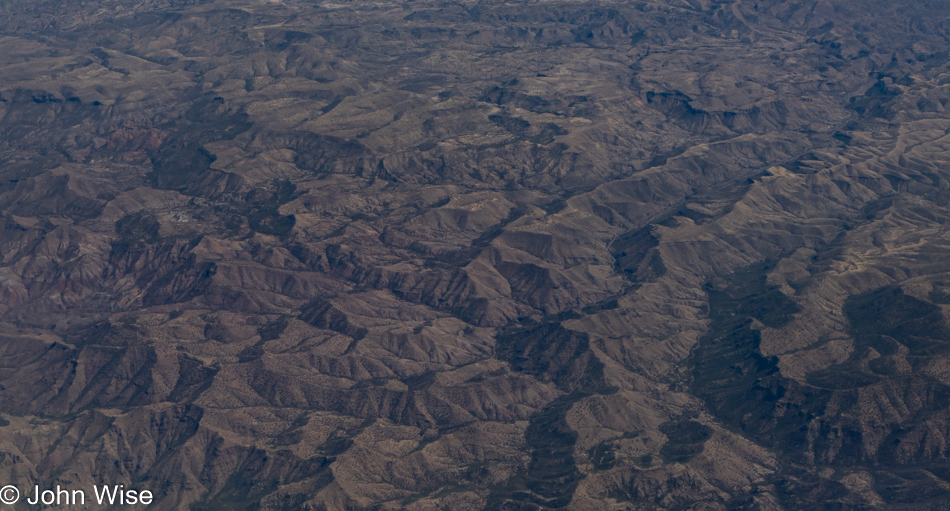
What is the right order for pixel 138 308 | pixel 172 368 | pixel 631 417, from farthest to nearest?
pixel 138 308
pixel 172 368
pixel 631 417

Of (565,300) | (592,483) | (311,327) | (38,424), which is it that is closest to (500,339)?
(565,300)

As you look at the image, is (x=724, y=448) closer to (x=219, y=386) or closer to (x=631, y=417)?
(x=631, y=417)

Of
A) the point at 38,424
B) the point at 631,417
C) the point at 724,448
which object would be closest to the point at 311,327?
the point at 38,424

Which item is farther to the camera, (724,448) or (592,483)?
(724,448)

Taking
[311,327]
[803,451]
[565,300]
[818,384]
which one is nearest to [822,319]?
[818,384]

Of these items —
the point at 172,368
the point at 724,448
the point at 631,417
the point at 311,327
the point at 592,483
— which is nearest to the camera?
the point at 592,483

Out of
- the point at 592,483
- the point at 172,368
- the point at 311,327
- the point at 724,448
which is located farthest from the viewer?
the point at 311,327

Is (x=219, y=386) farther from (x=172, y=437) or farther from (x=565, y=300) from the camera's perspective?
(x=565, y=300)

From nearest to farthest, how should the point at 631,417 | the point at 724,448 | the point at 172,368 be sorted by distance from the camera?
1. the point at 724,448
2. the point at 631,417
3. the point at 172,368

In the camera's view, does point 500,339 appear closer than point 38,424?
No
